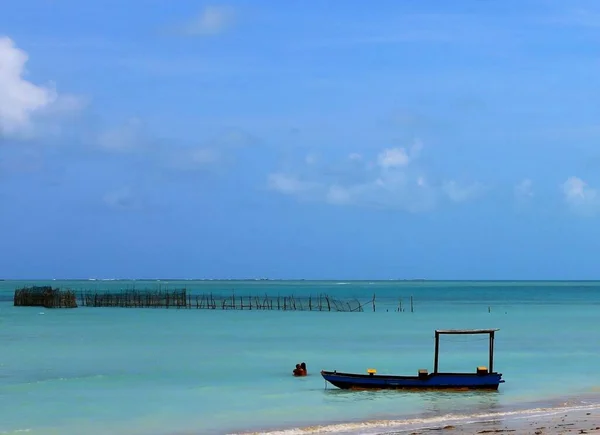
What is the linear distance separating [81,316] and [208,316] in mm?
9845

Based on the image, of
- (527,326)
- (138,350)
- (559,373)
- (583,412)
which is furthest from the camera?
(527,326)

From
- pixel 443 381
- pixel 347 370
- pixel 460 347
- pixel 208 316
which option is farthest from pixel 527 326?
pixel 443 381

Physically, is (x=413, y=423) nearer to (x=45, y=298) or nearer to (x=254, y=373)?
(x=254, y=373)

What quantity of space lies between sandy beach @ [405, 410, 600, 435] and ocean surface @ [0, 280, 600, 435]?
1.02 meters

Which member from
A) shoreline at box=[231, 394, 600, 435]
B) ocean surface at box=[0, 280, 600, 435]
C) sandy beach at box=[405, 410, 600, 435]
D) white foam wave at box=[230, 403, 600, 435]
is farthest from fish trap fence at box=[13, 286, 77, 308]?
sandy beach at box=[405, 410, 600, 435]

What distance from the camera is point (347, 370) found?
108ft

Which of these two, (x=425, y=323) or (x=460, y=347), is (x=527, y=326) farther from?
(x=460, y=347)

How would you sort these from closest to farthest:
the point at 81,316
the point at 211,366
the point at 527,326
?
the point at 211,366
the point at 527,326
the point at 81,316

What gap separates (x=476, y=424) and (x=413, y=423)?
1490mm

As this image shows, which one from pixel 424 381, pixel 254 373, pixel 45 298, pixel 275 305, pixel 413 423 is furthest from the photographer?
pixel 275 305

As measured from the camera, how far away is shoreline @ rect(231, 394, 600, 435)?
62.9ft

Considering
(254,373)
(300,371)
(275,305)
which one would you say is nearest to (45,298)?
(275,305)

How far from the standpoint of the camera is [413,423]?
68.4ft

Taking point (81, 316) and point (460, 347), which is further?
point (81, 316)
